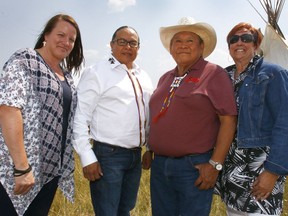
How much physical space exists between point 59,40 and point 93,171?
1.20 m

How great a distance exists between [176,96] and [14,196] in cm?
153

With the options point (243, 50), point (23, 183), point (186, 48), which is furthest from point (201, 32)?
point (23, 183)

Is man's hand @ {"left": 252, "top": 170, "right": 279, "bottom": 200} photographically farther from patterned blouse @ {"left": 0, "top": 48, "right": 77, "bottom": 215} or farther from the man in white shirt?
patterned blouse @ {"left": 0, "top": 48, "right": 77, "bottom": 215}

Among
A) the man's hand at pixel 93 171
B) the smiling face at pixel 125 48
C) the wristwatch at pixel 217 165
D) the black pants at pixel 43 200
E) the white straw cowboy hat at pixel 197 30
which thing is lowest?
the black pants at pixel 43 200

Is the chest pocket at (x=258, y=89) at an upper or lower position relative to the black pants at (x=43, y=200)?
upper

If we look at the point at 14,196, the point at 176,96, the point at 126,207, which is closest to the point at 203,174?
the point at 176,96

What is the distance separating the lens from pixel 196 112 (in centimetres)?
292

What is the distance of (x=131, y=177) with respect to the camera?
348 cm

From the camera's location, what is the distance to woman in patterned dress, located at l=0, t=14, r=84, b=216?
2.55 m

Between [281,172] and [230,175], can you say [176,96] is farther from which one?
[281,172]

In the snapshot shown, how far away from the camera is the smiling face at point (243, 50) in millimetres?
2979

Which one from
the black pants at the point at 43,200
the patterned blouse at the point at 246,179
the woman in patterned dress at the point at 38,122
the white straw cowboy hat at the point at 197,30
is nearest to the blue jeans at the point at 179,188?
the patterned blouse at the point at 246,179

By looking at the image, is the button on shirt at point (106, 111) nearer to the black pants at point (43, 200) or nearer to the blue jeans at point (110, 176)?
the blue jeans at point (110, 176)

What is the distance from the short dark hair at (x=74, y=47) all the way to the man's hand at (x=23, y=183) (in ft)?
3.85
